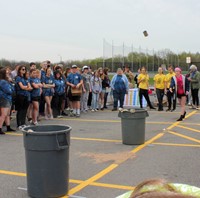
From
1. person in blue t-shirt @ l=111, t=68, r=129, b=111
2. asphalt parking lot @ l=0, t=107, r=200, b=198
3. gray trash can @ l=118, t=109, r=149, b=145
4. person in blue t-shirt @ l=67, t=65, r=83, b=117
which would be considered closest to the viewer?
asphalt parking lot @ l=0, t=107, r=200, b=198

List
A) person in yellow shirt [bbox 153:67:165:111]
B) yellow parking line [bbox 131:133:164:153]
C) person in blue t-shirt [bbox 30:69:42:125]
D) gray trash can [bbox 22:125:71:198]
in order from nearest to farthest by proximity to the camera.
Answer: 1. gray trash can [bbox 22:125:71:198]
2. yellow parking line [bbox 131:133:164:153]
3. person in blue t-shirt [bbox 30:69:42:125]
4. person in yellow shirt [bbox 153:67:165:111]

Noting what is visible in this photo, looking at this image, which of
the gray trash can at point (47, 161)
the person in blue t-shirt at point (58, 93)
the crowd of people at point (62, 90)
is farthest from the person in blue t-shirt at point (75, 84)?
the gray trash can at point (47, 161)

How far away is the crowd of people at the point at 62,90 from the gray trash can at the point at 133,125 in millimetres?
3433

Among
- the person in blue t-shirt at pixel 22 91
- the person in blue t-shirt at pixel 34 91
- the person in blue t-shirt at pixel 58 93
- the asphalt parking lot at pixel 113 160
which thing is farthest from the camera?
the person in blue t-shirt at pixel 58 93

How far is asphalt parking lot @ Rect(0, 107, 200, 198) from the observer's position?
5554mm

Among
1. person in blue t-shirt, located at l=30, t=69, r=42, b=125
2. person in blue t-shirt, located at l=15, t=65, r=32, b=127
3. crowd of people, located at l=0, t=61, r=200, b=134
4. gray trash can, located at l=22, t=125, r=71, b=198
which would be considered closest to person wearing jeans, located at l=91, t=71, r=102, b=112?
crowd of people, located at l=0, t=61, r=200, b=134

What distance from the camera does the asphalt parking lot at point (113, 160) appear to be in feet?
18.2

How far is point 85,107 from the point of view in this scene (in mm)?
15211

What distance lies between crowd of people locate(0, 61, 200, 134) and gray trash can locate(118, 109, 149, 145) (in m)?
3.43

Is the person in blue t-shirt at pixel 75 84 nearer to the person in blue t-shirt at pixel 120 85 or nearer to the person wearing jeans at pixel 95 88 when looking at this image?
the person wearing jeans at pixel 95 88

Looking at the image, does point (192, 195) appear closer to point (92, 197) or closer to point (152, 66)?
point (92, 197)

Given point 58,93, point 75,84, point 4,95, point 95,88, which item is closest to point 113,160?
point 4,95

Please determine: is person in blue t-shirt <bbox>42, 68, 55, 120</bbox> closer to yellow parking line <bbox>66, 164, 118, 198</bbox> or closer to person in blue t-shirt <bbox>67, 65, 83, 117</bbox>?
person in blue t-shirt <bbox>67, 65, 83, 117</bbox>

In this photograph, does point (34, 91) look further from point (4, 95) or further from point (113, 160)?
point (113, 160)
